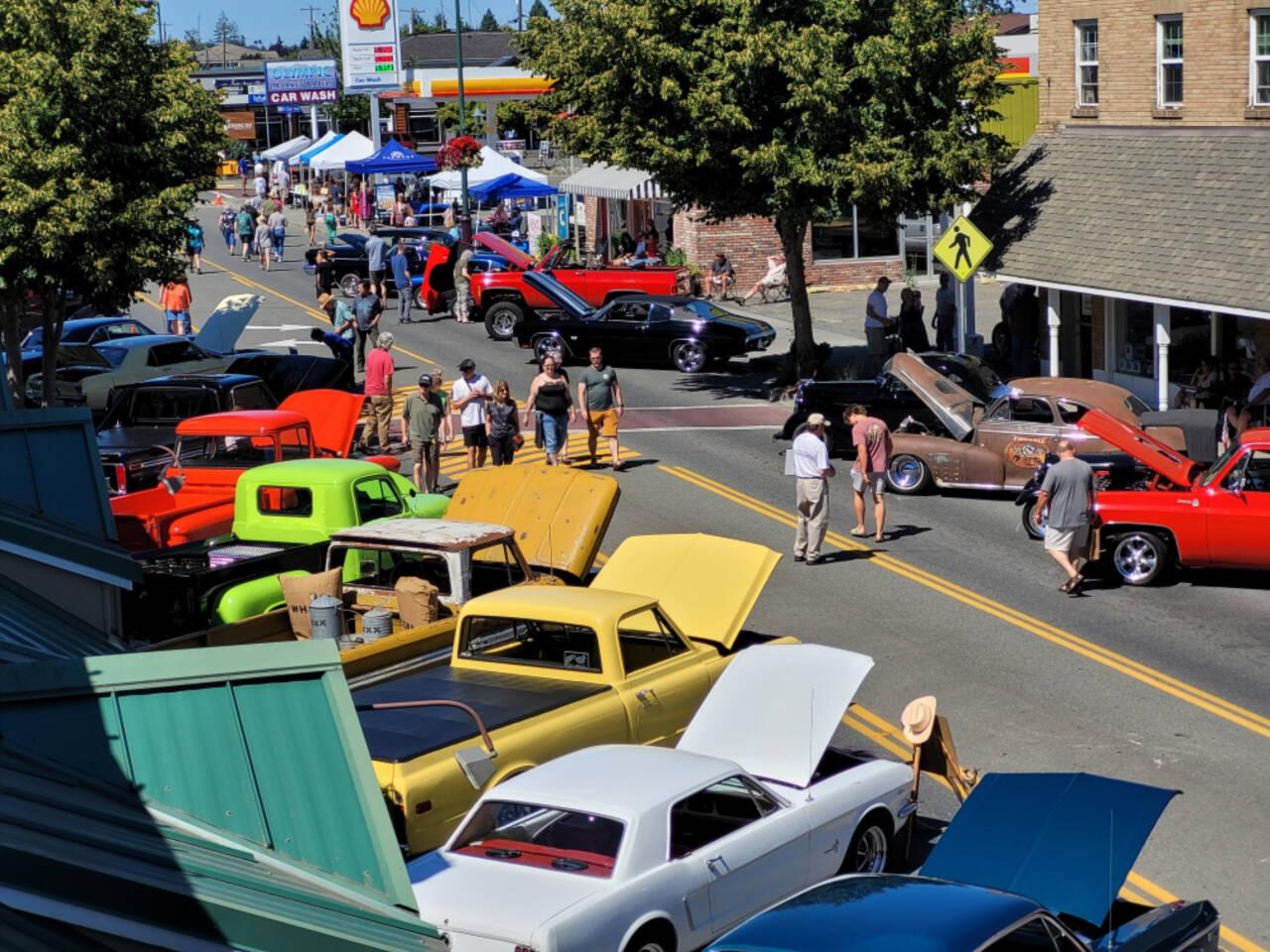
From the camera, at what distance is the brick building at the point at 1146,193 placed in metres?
24.1

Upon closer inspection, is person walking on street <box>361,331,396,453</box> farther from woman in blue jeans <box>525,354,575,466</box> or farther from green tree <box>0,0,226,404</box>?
green tree <box>0,0,226,404</box>

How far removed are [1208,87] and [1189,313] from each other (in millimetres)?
3781

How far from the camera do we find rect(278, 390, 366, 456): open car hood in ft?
70.4

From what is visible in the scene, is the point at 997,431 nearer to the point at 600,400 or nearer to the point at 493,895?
the point at 600,400

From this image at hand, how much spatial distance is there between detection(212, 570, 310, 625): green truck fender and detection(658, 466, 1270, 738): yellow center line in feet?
22.7

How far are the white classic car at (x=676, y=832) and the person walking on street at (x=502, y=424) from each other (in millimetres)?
11439

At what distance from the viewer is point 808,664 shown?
10.9 metres

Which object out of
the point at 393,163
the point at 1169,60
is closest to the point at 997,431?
the point at 1169,60

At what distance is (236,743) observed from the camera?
→ 20.0 ft

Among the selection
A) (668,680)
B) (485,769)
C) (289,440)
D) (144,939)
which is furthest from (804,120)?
(144,939)

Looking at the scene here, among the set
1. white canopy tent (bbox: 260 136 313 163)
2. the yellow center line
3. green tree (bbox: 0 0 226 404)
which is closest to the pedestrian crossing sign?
the yellow center line

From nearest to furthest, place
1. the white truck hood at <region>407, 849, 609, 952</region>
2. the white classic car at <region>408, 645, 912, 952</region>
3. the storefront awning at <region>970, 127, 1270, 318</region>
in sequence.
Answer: the white truck hood at <region>407, 849, 609, 952</region> → the white classic car at <region>408, 645, 912, 952</region> → the storefront awning at <region>970, 127, 1270, 318</region>

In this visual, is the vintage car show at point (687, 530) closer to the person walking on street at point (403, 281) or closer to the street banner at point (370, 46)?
the person walking on street at point (403, 281)

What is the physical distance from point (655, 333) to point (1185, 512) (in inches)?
612
